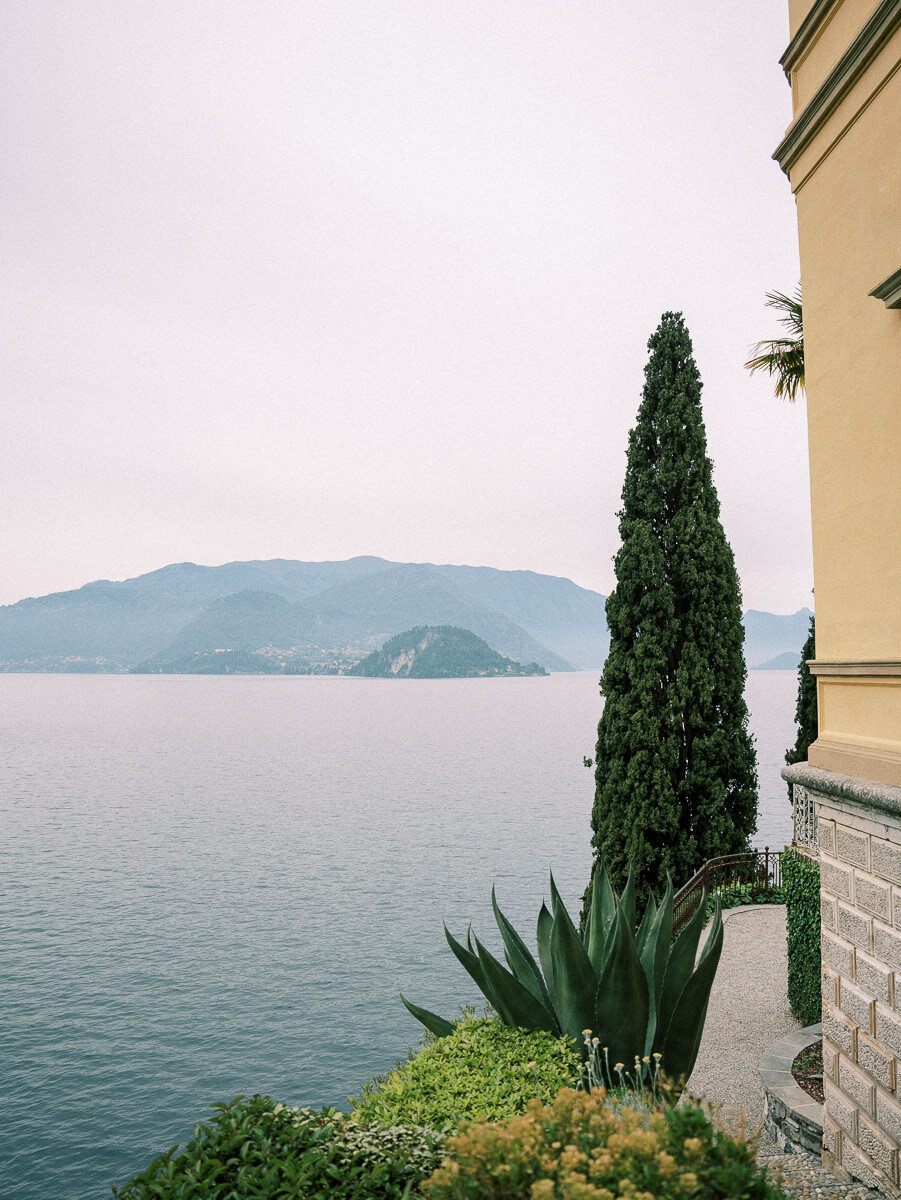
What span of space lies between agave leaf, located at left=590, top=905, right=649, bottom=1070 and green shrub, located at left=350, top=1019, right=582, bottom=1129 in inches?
10.8

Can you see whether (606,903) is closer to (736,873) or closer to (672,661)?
(672,661)

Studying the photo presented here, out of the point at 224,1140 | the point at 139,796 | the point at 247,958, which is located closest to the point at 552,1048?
the point at 224,1140

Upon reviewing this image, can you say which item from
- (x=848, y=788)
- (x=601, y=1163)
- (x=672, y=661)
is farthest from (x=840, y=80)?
(x=672, y=661)

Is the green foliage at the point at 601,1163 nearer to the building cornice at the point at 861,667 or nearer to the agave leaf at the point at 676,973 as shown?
the building cornice at the point at 861,667

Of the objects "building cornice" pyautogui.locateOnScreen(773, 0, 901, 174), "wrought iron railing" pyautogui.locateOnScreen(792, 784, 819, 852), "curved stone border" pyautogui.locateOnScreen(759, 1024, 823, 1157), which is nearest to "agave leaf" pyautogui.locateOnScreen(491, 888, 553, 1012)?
"curved stone border" pyautogui.locateOnScreen(759, 1024, 823, 1157)

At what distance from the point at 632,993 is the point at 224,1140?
2891mm

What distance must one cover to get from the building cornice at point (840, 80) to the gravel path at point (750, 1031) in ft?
20.4

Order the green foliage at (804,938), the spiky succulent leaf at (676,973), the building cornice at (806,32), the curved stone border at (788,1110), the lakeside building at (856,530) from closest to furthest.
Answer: the lakeside building at (856,530) → the building cornice at (806,32) → the spiky succulent leaf at (676,973) → the curved stone border at (788,1110) → the green foliage at (804,938)

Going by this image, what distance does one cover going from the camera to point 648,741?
47.7ft

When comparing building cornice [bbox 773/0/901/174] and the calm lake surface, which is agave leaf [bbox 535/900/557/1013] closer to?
building cornice [bbox 773/0/901/174]

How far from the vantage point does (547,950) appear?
6.03m

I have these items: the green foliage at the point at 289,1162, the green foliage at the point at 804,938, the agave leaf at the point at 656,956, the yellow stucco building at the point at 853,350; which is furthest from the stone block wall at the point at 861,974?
the green foliage at the point at 804,938

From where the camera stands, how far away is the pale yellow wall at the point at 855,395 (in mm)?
→ 4547

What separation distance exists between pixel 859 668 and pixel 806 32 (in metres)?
4.33
